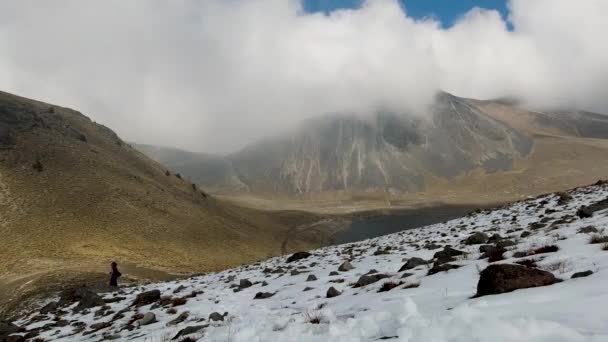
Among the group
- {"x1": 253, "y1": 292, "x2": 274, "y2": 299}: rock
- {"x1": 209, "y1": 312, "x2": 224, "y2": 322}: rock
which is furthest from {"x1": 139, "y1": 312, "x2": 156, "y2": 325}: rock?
{"x1": 253, "y1": 292, "x2": 274, "y2": 299}: rock

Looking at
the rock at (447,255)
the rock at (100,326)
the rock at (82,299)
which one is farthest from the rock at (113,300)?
the rock at (447,255)

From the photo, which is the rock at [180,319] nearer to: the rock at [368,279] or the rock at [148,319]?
the rock at [148,319]

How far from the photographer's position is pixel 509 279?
24.2 ft

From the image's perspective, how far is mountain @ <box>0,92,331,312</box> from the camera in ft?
178

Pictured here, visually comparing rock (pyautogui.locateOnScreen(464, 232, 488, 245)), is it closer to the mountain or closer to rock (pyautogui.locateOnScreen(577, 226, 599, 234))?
rock (pyautogui.locateOnScreen(577, 226, 599, 234))

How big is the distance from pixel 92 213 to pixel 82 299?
48710 millimetres

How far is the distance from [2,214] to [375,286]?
212 feet

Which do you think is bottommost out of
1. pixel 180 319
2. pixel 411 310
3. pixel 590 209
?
pixel 180 319

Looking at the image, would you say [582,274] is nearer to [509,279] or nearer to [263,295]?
[509,279]

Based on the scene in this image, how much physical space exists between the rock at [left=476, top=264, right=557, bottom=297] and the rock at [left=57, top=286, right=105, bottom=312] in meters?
19.8

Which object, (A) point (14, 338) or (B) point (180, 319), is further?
(A) point (14, 338)

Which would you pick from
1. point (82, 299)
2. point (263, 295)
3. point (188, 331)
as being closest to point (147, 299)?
point (82, 299)

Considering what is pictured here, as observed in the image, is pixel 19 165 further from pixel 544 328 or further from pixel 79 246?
pixel 544 328

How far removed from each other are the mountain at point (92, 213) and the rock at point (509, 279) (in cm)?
4225
